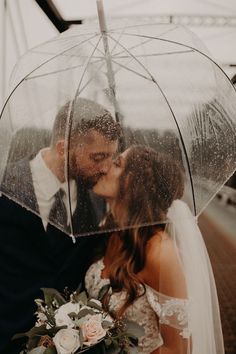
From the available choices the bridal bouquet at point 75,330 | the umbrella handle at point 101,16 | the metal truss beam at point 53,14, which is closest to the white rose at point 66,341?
the bridal bouquet at point 75,330

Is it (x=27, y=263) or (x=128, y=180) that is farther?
(x=27, y=263)

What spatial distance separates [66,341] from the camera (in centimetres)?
138

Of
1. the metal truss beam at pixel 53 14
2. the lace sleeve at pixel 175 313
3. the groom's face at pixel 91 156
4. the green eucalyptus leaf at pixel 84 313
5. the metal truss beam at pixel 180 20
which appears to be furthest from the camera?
the metal truss beam at pixel 180 20

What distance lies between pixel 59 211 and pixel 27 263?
71 cm

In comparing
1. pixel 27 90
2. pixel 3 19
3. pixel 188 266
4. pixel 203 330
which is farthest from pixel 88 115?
pixel 3 19

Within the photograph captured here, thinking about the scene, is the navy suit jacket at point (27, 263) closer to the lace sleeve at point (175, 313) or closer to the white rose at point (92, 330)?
the lace sleeve at point (175, 313)

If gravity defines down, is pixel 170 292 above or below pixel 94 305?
below

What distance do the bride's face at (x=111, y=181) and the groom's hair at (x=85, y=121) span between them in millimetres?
110

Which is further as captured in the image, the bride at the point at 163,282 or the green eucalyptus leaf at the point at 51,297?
the bride at the point at 163,282

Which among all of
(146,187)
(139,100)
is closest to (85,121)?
(139,100)

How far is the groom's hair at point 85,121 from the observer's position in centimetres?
161

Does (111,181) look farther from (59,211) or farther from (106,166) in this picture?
(59,211)

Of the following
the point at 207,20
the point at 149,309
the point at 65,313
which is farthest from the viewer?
the point at 207,20

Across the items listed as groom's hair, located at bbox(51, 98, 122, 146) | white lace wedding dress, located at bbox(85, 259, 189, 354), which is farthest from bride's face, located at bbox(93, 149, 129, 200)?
white lace wedding dress, located at bbox(85, 259, 189, 354)
